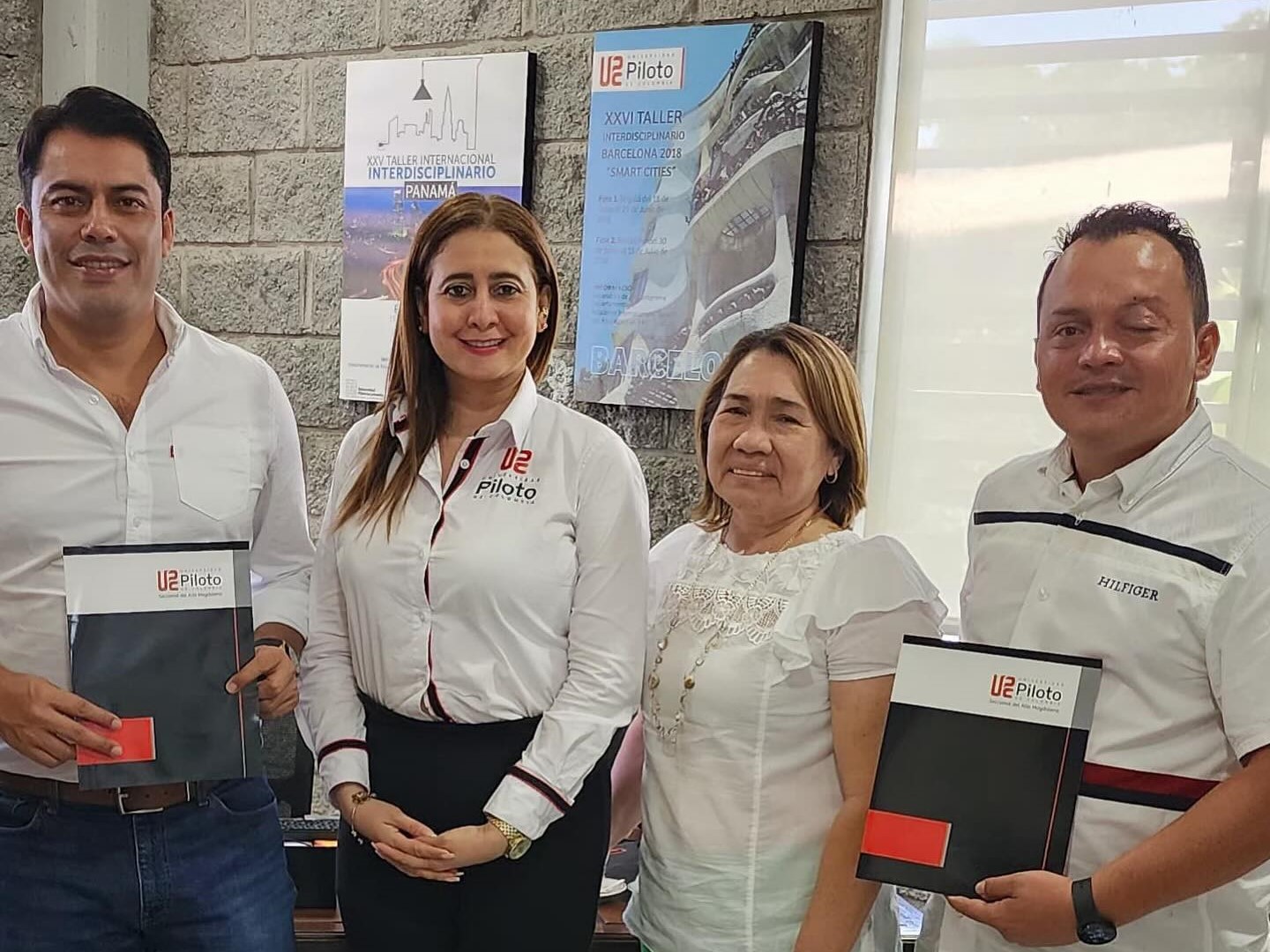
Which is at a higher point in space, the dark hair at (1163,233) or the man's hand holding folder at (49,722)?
the dark hair at (1163,233)

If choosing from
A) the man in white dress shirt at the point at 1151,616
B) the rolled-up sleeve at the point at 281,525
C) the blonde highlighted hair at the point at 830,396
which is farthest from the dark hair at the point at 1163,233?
the rolled-up sleeve at the point at 281,525

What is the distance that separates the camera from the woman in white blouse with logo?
5.01ft

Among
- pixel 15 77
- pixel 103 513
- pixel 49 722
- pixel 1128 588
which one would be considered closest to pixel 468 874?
pixel 49 722

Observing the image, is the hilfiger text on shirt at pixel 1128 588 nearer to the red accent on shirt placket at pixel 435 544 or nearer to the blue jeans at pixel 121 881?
the red accent on shirt placket at pixel 435 544

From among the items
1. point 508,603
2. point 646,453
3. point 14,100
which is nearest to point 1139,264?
point 508,603

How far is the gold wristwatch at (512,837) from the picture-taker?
1488mm

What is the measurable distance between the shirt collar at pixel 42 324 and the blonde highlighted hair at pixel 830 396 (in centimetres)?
74

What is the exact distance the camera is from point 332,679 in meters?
1.64

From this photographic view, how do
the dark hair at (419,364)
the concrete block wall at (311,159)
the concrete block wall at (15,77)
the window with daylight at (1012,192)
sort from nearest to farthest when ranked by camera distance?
the dark hair at (419,364) < the window with daylight at (1012,192) < the concrete block wall at (311,159) < the concrete block wall at (15,77)

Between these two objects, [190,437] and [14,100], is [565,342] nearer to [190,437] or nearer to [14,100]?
[190,437]

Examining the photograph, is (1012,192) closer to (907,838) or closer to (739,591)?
(739,591)

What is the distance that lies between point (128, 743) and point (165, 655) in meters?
0.11

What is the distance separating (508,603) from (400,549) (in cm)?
16

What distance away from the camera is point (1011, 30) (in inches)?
85.1
